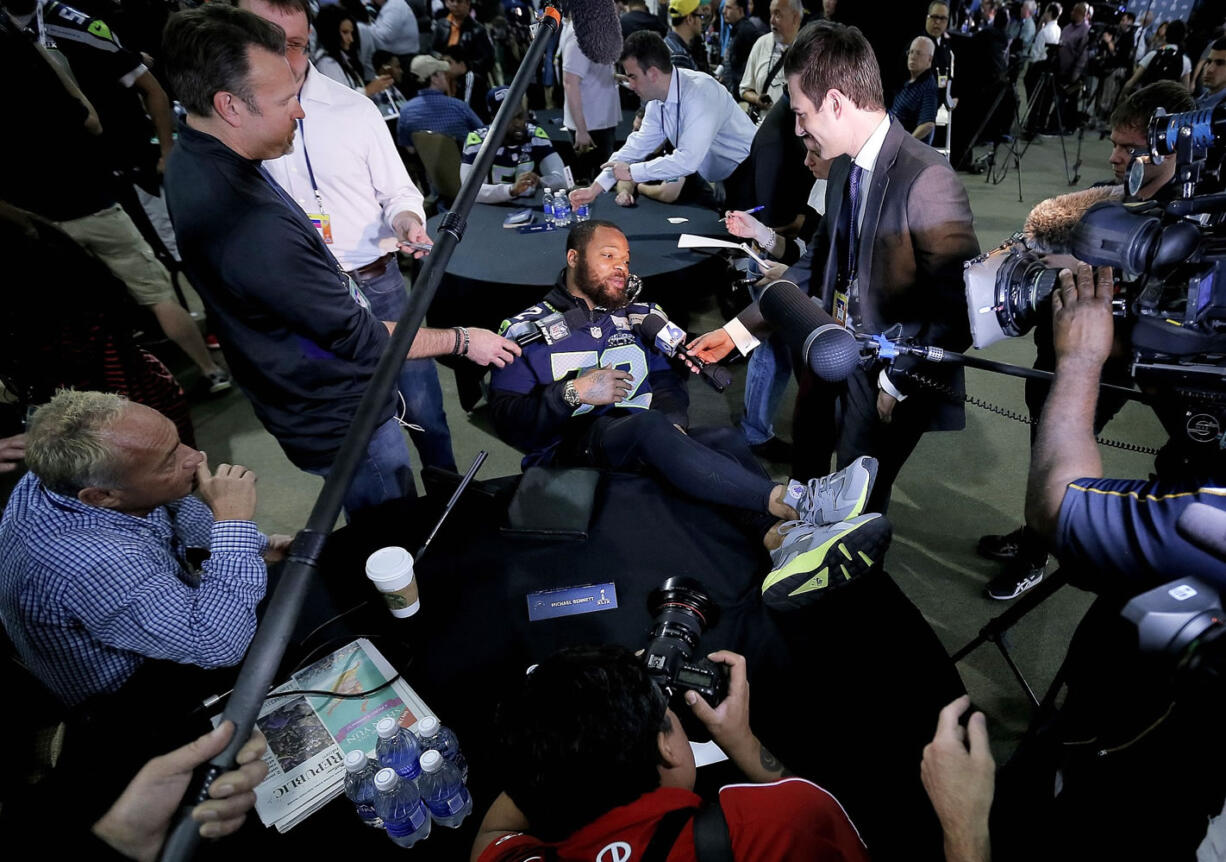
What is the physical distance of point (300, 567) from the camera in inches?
23.4

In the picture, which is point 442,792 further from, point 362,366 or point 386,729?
point 362,366

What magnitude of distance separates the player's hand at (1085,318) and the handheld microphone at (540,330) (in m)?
A: 1.71

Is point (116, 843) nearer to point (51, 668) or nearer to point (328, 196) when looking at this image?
point (51, 668)

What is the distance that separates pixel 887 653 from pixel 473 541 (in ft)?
3.32

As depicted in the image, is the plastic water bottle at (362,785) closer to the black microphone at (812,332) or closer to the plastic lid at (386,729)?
the plastic lid at (386,729)

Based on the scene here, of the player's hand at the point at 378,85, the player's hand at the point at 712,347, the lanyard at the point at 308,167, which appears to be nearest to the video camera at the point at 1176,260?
the player's hand at the point at 712,347

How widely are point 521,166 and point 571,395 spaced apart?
2.52 meters

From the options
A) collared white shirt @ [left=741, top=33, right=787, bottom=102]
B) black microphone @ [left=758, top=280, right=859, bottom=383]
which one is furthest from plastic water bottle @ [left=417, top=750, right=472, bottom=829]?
collared white shirt @ [left=741, top=33, right=787, bottom=102]

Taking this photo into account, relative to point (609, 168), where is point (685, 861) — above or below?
below

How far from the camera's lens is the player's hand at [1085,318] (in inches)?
44.3

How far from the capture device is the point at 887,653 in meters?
1.34

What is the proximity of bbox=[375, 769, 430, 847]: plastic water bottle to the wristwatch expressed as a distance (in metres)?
1.54

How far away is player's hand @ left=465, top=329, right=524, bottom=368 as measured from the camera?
2.11 meters

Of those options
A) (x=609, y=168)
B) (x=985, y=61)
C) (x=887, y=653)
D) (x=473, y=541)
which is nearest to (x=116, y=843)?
(x=473, y=541)
